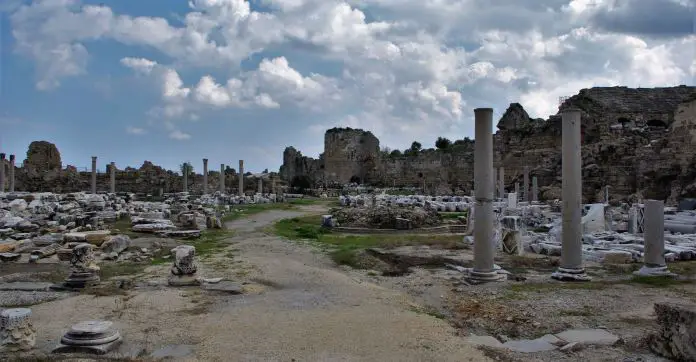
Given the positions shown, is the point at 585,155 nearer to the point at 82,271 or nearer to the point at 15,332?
the point at 82,271

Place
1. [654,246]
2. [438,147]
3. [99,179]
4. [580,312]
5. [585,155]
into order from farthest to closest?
[438,147] < [99,179] < [585,155] < [654,246] < [580,312]

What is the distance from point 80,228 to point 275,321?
1348 centimetres

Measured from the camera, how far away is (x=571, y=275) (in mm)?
10023

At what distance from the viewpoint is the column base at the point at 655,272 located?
10.3 metres

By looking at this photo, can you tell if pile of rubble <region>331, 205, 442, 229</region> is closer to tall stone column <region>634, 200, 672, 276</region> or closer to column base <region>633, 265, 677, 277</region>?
tall stone column <region>634, 200, 672, 276</region>

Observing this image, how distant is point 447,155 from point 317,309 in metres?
48.5

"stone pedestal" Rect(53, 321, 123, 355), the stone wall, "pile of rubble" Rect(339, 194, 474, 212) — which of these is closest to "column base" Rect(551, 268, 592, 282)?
"stone pedestal" Rect(53, 321, 123, 355)

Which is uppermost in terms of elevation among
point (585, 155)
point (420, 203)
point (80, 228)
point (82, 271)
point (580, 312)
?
point (585, 155)

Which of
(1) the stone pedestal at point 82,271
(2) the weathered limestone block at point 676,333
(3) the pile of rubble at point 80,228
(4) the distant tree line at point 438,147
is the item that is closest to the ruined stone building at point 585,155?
(4) the distant tree line at point 438,147

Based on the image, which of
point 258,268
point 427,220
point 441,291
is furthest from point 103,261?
point 427,220

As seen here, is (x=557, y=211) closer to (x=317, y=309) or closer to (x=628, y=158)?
(x=628, y=158)

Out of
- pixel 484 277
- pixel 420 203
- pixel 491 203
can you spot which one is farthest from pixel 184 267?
pixel 420 203

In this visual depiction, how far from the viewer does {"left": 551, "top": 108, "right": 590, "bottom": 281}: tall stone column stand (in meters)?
10.2

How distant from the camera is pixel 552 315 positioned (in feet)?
24.0
